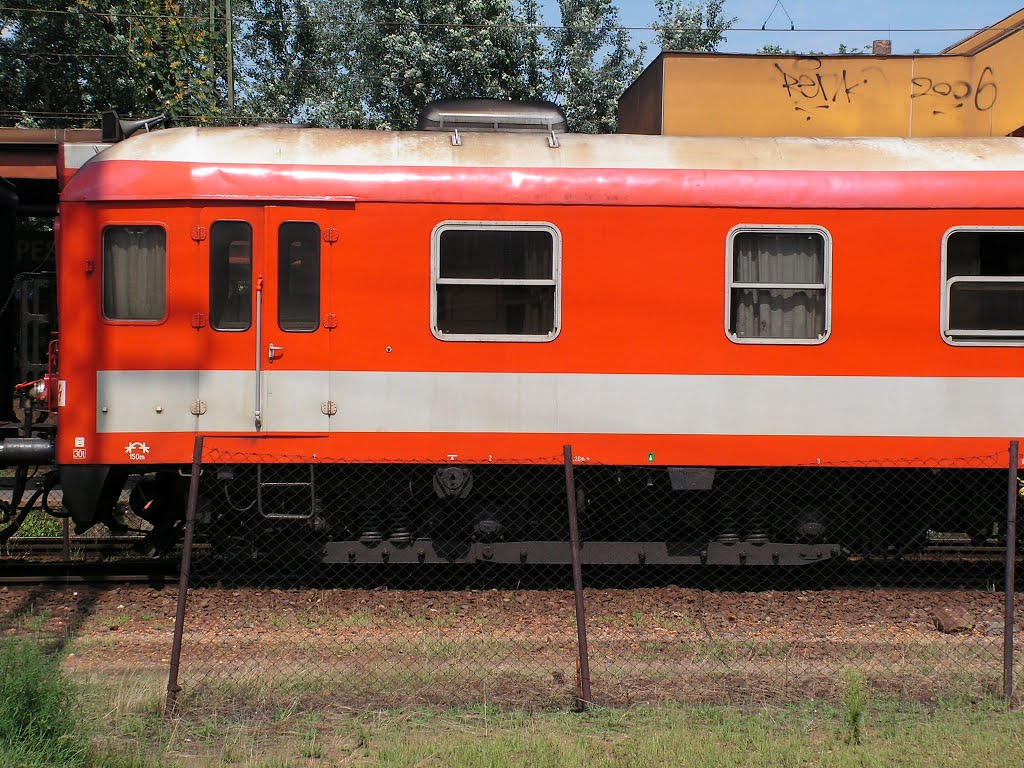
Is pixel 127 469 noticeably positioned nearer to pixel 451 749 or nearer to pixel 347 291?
pixel 347 291

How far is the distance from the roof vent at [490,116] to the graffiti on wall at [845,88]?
268 cm

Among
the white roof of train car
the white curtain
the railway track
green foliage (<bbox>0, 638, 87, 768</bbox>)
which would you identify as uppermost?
the white roof of train car

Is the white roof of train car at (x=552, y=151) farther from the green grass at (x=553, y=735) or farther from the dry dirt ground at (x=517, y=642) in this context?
the green grass at (x=553, y=735)

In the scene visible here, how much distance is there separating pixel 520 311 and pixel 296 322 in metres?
1.70

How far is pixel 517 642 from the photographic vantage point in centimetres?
705

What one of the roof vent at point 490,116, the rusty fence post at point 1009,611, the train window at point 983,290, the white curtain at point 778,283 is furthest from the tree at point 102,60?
the rusty fence post at point 1009,611

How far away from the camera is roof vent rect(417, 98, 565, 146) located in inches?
348

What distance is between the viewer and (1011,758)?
15.7 ft

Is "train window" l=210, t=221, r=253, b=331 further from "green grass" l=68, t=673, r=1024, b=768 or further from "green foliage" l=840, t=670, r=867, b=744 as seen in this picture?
"green foliage" l=840, t=670, r=867, b=744

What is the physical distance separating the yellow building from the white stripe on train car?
3.14m

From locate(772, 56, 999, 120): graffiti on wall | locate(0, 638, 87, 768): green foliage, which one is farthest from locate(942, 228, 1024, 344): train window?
locate(0, 638, 87, 768): green foliage

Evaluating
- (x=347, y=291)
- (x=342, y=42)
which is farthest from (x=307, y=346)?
(x=342, y=42)

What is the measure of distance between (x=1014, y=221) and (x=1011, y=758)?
4.59 meters

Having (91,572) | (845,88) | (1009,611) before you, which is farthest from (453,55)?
(1009,611)
